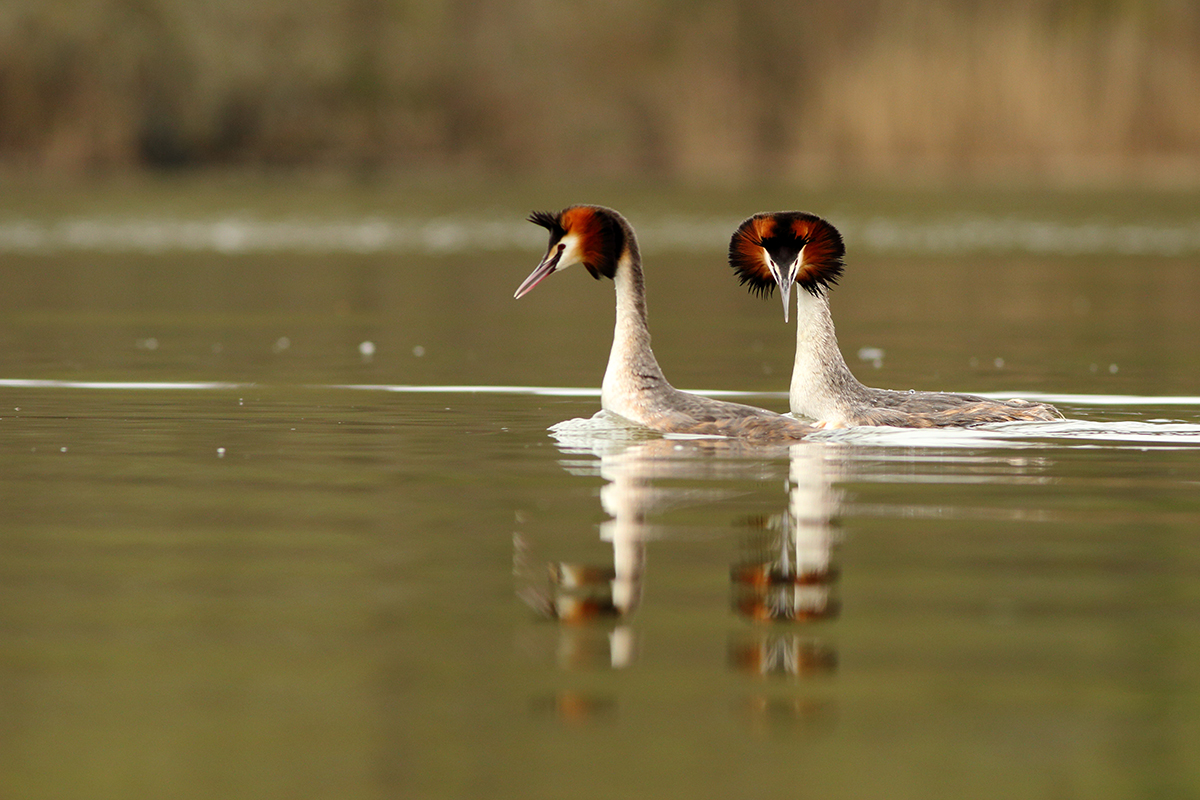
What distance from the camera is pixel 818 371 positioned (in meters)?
10.3

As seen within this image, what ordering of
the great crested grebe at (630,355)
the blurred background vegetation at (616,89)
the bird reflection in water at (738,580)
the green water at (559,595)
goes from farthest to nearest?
the blurred background vegetation at (616,89) → the great crested grebe at (630,355) → the bird reflection in water at (738,580) → the green water at (559,595)

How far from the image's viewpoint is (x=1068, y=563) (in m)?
6.34

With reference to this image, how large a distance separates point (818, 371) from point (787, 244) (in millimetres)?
635

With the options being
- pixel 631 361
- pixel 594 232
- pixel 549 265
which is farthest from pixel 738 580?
pixel 594 232

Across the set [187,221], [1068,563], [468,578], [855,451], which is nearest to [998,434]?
[855,451]

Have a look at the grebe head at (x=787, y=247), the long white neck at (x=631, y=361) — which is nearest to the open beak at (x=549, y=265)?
the long white neck at (x=631, y=361)

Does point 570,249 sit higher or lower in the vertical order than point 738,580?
higher

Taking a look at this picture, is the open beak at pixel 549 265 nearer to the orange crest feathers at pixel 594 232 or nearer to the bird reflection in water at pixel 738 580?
the orange crest feathers at pixel 594 232

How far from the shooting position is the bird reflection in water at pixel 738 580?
190 inches

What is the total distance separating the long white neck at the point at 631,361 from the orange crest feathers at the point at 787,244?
52cm

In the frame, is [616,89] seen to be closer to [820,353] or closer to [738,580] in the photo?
[820,353]

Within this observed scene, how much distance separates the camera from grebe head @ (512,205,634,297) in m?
10.3

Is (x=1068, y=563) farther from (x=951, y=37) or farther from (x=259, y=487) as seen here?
(x=951, y=37)

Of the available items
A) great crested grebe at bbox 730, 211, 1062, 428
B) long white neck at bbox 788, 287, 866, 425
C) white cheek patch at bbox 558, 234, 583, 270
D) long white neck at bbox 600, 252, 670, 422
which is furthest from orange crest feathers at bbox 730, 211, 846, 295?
white cheek patch at bbox 558, 234, 583, 270
